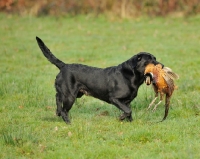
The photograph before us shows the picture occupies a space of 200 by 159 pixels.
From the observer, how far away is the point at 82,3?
23.4 m

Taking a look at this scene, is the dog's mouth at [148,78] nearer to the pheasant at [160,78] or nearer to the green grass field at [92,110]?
the pheasant at [160,78]

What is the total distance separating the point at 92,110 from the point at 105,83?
928 millimetres

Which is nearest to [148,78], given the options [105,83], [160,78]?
[160,78]

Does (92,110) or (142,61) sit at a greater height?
(142,61)

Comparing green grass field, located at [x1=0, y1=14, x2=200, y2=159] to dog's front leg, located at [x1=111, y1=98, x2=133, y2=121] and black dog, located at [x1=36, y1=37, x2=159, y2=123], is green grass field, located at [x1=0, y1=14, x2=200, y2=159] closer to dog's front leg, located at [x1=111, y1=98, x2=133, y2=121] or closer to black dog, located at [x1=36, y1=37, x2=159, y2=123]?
dog's front leg, located at [x1=111, y1=98, x2=133, y2=121]

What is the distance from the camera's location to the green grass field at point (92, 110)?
19.8ft

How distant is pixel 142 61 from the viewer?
7.32m

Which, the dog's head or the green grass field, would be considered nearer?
the green grass field

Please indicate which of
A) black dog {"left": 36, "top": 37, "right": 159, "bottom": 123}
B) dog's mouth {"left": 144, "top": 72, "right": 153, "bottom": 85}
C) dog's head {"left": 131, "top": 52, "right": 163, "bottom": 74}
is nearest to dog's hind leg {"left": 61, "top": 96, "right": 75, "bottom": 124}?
black dog {"left": 36, "top": 37, "right": 159, "bottom": 123}

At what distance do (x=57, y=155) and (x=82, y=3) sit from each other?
18.2m

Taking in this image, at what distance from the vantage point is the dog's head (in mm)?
7293

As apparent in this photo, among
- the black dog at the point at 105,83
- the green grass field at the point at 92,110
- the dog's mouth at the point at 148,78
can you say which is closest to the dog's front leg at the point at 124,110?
the black dog at the point at 105,83

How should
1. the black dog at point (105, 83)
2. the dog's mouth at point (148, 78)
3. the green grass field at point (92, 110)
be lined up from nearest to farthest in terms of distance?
the green grass field at point (92, 110) → the dog's mouth at point (148, 78) → the black dog at point (105, 83)

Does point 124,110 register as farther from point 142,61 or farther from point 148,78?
point 142,61
